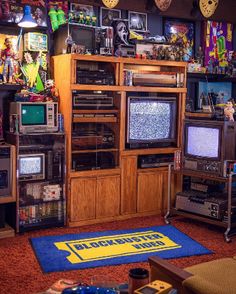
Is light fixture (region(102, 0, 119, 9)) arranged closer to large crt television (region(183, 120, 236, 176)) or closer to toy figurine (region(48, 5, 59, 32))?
toy figurine (region(48, 5, 59, 32))

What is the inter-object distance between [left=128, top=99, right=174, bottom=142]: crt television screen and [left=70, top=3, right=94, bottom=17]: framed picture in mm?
1190

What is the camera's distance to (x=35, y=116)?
191 inches

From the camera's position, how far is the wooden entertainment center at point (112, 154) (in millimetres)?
5062

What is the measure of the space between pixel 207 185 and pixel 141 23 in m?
2.24

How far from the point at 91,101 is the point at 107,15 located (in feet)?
4.07

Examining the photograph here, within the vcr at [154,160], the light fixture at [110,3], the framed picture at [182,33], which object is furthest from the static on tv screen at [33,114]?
the framed picture at [182,33]

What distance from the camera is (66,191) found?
5059 mm

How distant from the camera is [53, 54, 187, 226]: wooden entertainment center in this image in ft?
16.6

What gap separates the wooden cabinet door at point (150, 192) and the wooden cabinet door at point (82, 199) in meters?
0.64

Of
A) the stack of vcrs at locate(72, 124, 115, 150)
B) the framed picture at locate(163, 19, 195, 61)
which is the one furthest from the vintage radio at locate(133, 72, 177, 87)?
the stack of vcrs at locate(72, 124, 115, 150)

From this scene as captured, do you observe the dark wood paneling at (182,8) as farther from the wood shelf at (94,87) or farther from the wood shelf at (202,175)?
the wood shelf at (202,175)

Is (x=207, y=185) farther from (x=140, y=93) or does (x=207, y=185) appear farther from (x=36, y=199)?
(x=36, y=199)

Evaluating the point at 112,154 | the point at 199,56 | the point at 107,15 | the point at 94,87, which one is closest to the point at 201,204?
the point at 112,154

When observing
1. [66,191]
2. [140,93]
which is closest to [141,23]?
[140,93]
